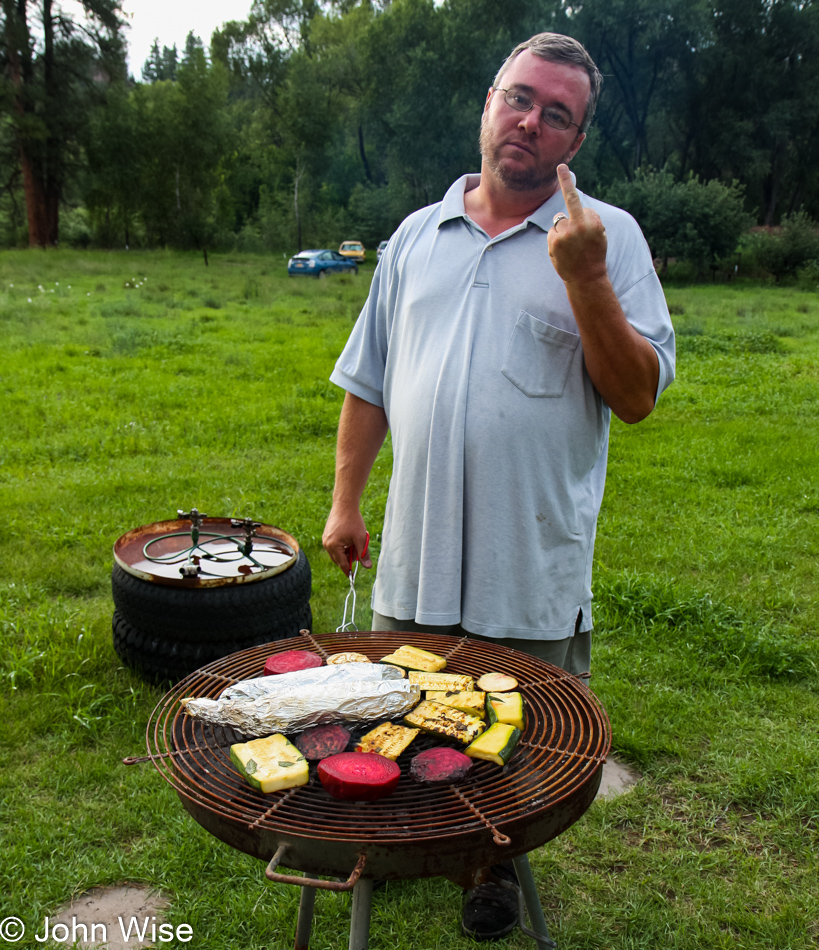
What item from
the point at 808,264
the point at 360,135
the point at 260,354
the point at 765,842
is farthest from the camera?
the point at 360,135

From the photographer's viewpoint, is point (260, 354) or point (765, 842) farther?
point (260, 354)

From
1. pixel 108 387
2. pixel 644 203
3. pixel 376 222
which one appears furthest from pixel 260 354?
pixel 376 222

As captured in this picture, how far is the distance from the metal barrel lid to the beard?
1960 millimetres

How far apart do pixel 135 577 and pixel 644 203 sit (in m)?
27.6

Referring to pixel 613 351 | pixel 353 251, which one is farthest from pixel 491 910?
pixel 353 251

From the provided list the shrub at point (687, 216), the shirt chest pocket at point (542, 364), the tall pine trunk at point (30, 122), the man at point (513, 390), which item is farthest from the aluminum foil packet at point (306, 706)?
the tall pine trunk at point (30, 122)

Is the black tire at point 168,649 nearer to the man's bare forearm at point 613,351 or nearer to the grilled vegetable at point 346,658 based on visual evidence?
the grilled vegetable at point 346,658

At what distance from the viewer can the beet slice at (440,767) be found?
155 cm

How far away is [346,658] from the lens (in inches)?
77.0

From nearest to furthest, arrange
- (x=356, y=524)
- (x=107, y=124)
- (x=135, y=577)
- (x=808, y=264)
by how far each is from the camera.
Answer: (x=356, y=524)
(x=135, y=577)
(x=808, y=264)
(x=107, y=124)

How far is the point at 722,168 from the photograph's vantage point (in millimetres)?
37219

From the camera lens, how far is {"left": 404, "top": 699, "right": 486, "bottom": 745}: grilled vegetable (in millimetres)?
1664

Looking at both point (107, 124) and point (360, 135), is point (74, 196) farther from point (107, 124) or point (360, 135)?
point (360, 135)

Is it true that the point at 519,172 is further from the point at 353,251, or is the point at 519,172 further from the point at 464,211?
Answer: the point at 353,251
